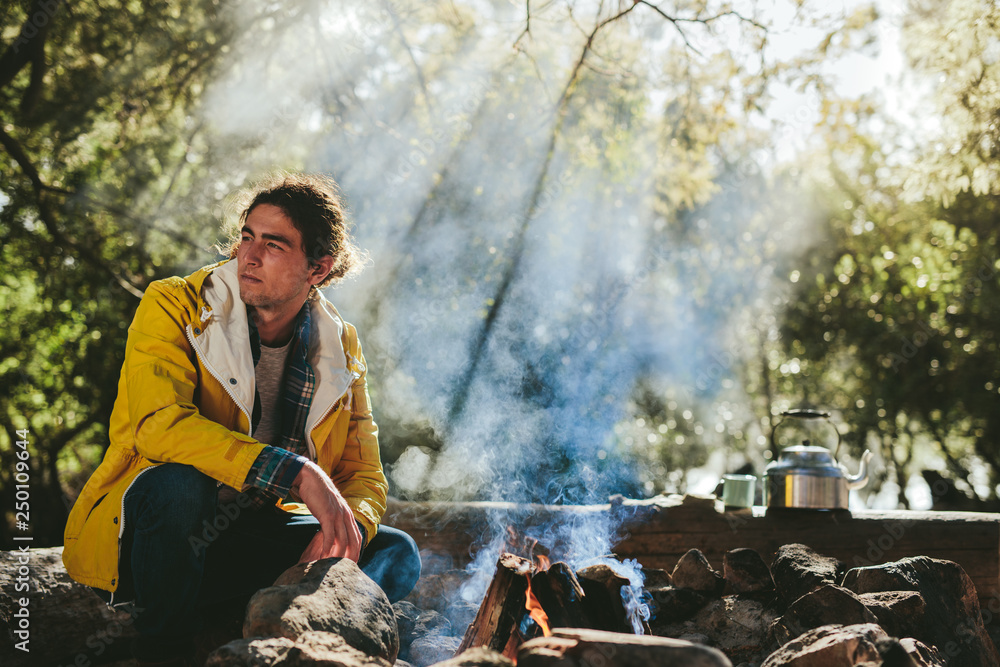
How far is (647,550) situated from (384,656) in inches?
92.2

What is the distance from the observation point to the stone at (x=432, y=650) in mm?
2479

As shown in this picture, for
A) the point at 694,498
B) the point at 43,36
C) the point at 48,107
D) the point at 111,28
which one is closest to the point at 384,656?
the point at 694,498

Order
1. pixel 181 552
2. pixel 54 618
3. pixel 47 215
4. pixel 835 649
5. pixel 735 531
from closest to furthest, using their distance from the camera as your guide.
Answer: pixel 835 649 → pixel 181 552 → pixel 54 618 → pixel 735 531 → pixel 47 215

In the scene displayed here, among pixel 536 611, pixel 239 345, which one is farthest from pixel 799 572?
pixel 239 345

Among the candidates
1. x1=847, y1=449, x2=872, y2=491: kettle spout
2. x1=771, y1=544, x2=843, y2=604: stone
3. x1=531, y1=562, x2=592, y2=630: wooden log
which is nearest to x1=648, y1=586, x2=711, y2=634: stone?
x1=771, y1=544, x2=843, y2=604: stone

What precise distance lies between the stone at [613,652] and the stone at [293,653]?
0.46 m

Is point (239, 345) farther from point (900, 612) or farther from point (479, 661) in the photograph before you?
point (900, 612)

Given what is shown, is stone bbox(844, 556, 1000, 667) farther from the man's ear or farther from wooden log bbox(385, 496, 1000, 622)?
the man's ear

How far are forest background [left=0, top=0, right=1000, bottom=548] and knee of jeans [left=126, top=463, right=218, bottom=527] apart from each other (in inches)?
63.6

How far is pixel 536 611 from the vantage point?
6.98 feet

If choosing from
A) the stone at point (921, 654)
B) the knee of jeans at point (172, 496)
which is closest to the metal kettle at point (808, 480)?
the stone at point (921, 654)

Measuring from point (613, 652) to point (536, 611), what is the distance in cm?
68

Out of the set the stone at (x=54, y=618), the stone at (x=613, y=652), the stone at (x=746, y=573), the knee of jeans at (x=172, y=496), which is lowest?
the stone at (x=54, y=618)

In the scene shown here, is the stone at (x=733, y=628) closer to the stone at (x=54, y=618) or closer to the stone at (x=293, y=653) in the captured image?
the stone at (x=293, y=653)
